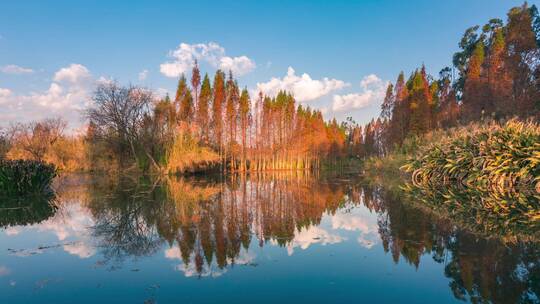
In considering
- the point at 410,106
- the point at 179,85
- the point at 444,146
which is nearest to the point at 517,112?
the point at 444,146

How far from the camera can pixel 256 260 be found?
4691 mm

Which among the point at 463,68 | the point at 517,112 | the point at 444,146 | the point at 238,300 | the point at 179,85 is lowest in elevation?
the point at 238,300

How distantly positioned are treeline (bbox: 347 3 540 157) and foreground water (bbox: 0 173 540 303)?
1388 cm

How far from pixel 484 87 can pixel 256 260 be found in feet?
100

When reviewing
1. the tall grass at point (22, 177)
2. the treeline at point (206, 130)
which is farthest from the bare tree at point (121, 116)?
the tall grass at point (22, 177)

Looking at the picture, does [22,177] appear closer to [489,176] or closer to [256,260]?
[256,260]

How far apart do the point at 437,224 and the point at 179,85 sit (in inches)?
1434

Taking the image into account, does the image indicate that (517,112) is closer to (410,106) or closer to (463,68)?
(410,106)

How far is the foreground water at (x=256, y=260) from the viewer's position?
348cm

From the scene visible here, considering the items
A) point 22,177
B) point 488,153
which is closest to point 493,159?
point 488,153

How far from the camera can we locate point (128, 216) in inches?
311

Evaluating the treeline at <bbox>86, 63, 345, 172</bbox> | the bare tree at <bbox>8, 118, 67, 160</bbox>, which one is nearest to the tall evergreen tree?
the treeline at <bbox>86, 63, 345, 172</bbox>

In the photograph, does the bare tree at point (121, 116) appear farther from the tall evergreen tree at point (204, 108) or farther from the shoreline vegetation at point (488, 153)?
the shoreline vegetation at point (488, 153)

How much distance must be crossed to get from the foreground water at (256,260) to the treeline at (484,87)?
13885 mm
